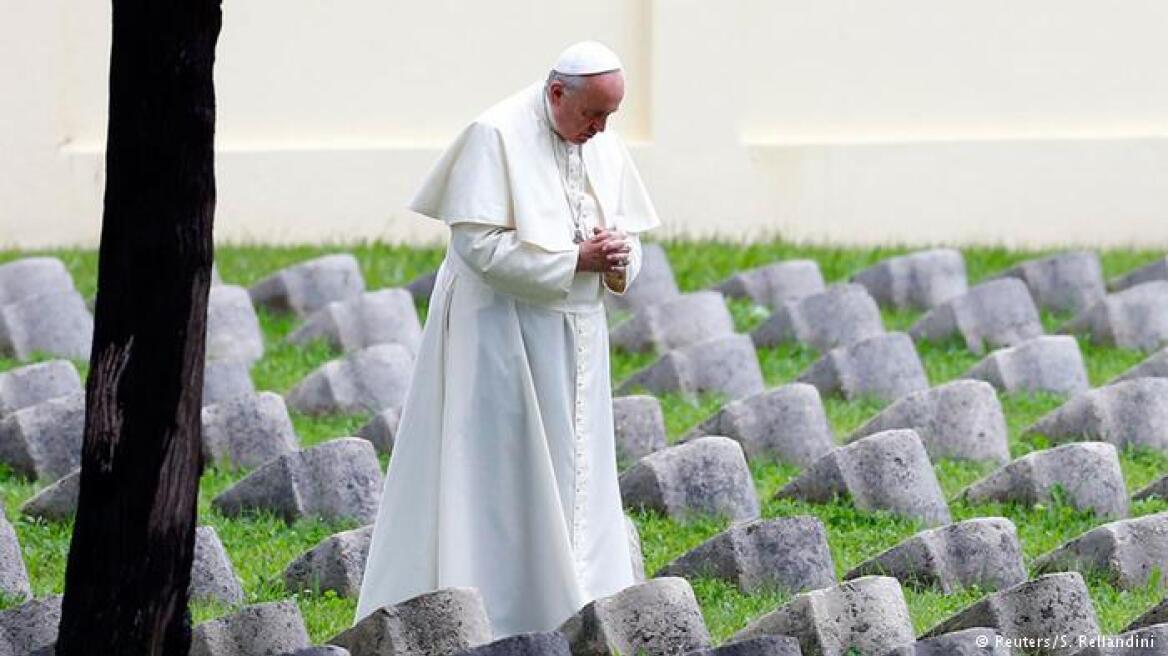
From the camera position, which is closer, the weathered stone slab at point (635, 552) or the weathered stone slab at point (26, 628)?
the weathered stone slab at point (26, 628)

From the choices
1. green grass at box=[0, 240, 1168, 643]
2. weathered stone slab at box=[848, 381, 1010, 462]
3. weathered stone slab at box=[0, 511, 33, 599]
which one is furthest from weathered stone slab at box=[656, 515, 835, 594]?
weathered stone slab at box=[848, 381, 1010, 462]

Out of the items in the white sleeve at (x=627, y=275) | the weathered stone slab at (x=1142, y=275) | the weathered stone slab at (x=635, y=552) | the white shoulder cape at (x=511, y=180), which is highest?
the white shoulder cape at (x=511, y=180)

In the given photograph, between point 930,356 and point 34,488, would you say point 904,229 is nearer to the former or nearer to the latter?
point 930,356

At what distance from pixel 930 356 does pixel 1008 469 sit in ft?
10.2

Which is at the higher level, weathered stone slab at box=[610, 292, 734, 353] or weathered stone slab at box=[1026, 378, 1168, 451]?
weathered stone slab at box=[610, 292, 734, 353]

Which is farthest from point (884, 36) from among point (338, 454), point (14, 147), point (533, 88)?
point (533, 88)

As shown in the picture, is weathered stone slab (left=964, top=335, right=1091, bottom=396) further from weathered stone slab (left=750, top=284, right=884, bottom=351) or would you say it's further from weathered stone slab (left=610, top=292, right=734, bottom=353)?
weathered stone slab (left=610, top=292, right=734, bottom=353)

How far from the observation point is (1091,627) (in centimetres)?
739

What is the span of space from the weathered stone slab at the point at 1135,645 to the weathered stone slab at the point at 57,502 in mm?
4005

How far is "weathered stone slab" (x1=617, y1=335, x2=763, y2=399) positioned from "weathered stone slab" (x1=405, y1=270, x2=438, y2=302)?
199cm

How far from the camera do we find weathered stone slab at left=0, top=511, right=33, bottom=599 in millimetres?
8273

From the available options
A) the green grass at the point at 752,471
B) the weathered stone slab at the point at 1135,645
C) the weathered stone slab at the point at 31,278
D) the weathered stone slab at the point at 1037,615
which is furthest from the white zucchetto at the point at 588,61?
the weathered stone slab at the point at 31,278

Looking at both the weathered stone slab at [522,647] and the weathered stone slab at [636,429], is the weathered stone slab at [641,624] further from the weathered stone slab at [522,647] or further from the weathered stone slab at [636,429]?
the weathered stone slab at [636,429]

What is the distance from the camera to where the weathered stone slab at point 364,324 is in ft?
41.1
